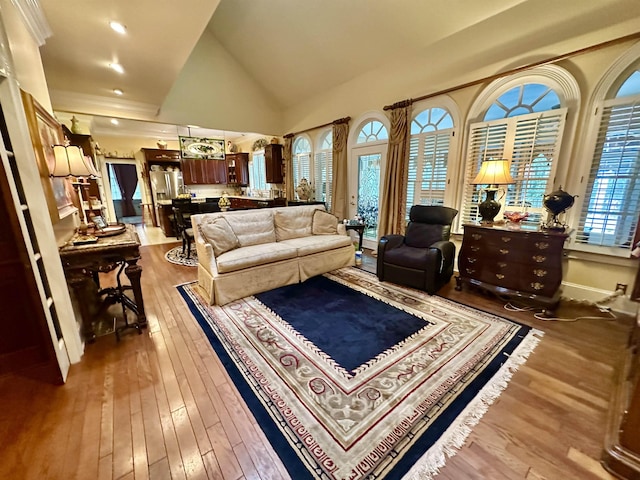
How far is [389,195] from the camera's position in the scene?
4273 millimetres

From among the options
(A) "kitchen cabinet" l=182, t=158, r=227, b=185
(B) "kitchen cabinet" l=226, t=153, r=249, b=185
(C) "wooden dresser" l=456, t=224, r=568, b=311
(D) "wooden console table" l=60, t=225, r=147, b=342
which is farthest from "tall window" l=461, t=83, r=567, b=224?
(A) "kitchen cabinet" l=182, t=158, r=227, b=185

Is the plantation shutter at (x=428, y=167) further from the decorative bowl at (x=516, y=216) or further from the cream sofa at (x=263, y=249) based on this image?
the cream sofa at (x=263, y=249)

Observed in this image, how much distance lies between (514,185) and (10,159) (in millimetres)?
4453

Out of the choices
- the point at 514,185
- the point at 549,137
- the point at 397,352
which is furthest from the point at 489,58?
the point at 397,352

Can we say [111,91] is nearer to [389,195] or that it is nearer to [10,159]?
[10,159]

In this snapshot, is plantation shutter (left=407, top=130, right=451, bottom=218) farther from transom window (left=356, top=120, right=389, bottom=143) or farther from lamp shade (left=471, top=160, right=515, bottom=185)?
lamp shade (left=471, top=160, right=515, bottom=185)

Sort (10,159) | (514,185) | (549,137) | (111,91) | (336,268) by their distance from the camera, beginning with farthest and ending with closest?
1. (111,91)
2. (336,268)
3. (514,185)
4. (549,137)
5. (10,159)

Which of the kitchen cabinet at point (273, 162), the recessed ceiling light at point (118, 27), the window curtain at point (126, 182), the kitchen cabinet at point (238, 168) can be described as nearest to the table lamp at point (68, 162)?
the recessed ceiling light at point (118, 27)

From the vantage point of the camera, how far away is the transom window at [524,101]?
2.84 metres

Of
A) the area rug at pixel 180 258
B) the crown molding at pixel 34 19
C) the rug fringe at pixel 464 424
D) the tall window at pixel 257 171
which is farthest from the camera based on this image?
the tall window at pixel 257 171

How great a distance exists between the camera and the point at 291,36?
445 cm

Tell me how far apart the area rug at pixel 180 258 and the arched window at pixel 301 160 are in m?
2.97

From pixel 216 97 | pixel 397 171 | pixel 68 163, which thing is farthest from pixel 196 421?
pixel 216 97

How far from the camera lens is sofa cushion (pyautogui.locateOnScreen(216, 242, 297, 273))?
2773 millimetres
